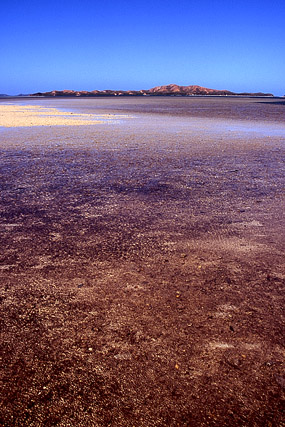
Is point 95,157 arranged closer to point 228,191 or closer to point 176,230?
point 228,191

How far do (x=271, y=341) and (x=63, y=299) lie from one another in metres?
1.52

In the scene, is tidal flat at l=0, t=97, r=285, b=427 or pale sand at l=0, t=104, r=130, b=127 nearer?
tidal flat at l=0, t=97, r=285, b=427

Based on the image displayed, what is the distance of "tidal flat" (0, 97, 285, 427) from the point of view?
1.94 m

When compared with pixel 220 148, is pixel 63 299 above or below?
below

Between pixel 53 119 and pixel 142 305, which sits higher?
pixel 53 119

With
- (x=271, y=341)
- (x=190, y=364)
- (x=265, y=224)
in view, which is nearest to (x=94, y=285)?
(x=190, y=364)

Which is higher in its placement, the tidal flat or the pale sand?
the pale sand

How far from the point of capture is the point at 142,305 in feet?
9.13

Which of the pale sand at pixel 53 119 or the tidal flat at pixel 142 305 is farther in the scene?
the pale sand at pixel 53 119

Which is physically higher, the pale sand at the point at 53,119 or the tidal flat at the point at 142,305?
the pale sand at the point at 53,119

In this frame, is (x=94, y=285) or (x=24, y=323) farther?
(x=94, y=285)

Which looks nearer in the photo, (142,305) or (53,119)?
(142,305)

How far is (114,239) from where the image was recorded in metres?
3.99

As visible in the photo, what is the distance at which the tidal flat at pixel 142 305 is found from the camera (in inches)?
76.2
